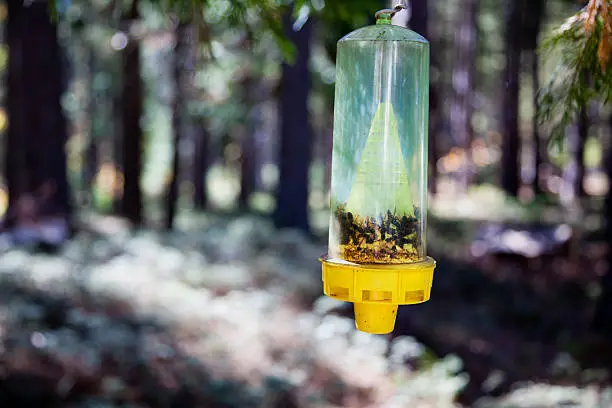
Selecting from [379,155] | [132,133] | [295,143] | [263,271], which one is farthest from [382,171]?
[132,133]

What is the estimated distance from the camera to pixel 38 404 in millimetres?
5750

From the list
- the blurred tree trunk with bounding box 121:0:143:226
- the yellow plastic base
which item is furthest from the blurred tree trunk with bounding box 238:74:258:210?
the yellow plastic base

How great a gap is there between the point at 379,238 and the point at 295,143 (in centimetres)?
1336

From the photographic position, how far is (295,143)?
15781 millimetres

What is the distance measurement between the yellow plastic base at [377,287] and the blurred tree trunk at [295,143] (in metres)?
13.4

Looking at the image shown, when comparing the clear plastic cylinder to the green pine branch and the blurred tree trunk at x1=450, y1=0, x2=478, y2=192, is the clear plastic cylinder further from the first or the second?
the blurred tree trunk at x1=450, y1=0, x2=478, y2=192

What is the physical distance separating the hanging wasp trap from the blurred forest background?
63 centimetres

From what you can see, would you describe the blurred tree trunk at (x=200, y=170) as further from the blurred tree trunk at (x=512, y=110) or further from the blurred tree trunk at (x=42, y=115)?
the blurred tree trunk at (x=42, y=115)

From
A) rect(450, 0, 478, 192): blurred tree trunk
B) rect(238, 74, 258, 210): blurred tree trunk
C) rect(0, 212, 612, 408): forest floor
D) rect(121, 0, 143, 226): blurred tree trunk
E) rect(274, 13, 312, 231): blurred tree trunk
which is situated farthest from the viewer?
rect(450, 0, 478, 192): blurred tree trunk

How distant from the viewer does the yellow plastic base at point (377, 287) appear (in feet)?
7.59

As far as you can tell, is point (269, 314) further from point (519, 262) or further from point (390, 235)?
point (519, 262)

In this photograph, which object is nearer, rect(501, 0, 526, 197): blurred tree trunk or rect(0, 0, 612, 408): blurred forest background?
rect(0, 0, 612, 408): blurred forest background

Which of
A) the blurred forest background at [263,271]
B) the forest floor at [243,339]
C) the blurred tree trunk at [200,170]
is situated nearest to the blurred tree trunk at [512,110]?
the blurred forest background at [263,271]

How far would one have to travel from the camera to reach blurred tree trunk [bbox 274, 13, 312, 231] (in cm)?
1559
